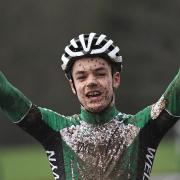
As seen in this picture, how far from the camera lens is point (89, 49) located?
27.0 feet

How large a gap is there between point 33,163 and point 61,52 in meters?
11.3

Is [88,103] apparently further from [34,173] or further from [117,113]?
[34,173]

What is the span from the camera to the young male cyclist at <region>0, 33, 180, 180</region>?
8.15 m

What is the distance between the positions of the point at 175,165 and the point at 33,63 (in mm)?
18810

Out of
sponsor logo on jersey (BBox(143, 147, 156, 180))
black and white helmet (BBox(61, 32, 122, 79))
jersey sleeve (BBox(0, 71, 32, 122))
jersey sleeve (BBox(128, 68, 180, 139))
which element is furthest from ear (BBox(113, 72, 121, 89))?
jersey sleeve (BBox(0, 71, 32, 122))

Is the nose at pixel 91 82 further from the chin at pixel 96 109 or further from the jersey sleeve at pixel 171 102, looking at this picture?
the jersey sleeve at pixel 171 102

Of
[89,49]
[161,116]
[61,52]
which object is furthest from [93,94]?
[61,52]

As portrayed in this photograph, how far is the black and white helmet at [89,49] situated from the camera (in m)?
8.23

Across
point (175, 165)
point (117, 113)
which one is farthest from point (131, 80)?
point (117, 113)

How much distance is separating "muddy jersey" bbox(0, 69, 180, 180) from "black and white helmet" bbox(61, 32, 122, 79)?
43cm

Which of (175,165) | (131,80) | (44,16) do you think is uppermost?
(44,16)

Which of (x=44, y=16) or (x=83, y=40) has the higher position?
(x=44, y=16)

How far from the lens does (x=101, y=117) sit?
831cm

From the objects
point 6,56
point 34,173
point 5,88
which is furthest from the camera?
point 6,56
